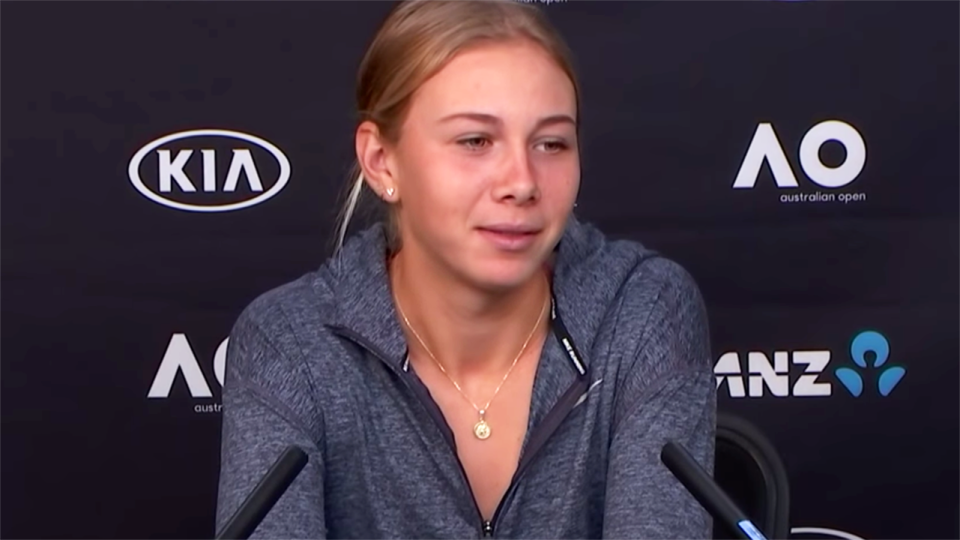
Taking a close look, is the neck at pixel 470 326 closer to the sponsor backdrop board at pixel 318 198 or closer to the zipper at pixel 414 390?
the zipper at pixel 414 390

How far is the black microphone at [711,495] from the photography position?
1.00m

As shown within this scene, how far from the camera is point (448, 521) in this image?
1.51m

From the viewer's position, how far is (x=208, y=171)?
2232 millimetres

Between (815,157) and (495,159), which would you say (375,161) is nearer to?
(495,159)

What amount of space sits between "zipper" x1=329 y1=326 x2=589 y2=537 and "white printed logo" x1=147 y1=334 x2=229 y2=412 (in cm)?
75

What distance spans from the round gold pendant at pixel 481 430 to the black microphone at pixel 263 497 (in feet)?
1.67

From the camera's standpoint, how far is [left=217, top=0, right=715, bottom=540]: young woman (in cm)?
144

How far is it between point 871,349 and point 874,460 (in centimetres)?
16

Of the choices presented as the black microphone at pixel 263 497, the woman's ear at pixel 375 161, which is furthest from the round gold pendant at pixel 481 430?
the black microphone at pixel 263 497

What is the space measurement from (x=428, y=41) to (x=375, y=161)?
0.50ft

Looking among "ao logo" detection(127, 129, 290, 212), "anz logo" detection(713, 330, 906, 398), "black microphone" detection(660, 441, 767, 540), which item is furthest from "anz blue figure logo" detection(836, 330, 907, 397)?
"black microphone" detection(660, 441, 767, 540)

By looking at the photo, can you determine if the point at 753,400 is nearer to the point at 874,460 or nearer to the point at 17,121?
the point at 874,460

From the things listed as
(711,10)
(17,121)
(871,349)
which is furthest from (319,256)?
(871,349)

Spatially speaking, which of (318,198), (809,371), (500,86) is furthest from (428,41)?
(809,371)
